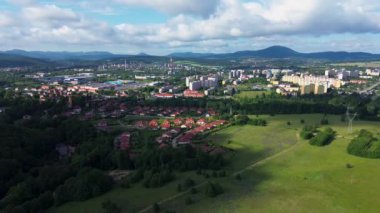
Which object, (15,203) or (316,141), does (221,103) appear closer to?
(316,141)

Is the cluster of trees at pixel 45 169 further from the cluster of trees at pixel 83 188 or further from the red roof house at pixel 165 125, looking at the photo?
the red roof house at pixel 165 125

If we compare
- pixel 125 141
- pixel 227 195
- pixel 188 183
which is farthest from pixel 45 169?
pixel 227 195

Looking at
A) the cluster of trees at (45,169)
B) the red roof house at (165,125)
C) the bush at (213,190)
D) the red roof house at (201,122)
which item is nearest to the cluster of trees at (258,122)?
the red roof house at (201,122)

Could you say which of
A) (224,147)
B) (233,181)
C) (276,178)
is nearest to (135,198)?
(233,181)

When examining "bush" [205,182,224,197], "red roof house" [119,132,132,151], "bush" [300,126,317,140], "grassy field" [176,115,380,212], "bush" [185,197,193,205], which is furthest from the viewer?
"bush" [300,126,317,140]

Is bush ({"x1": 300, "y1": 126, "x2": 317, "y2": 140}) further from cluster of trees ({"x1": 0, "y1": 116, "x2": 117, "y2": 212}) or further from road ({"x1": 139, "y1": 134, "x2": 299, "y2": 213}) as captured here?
cluster of trees ({"x1": 0, "y1": 116, "x2": 117, "y2": 212})

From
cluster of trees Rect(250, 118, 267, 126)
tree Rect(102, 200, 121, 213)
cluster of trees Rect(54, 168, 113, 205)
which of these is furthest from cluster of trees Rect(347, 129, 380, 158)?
tree Rect(102, 200, 121, 213)

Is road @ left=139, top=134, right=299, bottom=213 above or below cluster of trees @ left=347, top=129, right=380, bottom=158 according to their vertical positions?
below

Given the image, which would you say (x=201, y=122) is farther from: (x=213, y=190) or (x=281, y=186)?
(x=213, y=190)

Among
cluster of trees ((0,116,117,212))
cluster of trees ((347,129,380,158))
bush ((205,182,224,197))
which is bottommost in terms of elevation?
cluster of trees ((0,116,117,212))
